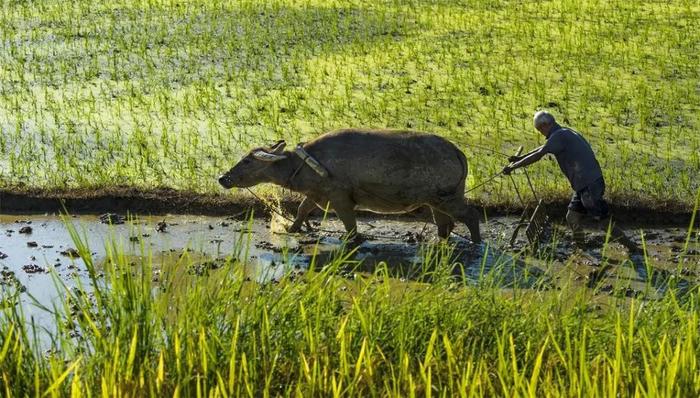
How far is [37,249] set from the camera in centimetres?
759

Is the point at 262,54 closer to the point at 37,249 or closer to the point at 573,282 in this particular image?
the point at 37,249

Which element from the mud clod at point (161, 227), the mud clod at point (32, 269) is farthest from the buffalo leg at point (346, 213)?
the mud clod at point (32, 269)

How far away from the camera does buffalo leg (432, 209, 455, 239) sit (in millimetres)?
7895

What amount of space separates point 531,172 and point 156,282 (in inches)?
119

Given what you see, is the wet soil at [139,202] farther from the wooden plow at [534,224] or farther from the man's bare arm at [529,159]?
the man's bare arm at [529,159]

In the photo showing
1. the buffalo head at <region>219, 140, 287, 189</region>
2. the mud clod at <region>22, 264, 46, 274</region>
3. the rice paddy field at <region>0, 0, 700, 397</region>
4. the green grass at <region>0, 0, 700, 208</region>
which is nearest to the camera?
the rice paddy field at <region>0, 0, 700, 397</region>

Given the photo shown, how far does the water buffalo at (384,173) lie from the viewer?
25.5ft

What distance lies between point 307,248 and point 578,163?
163 cm

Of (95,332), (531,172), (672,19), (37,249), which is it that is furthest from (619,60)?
(95,332)

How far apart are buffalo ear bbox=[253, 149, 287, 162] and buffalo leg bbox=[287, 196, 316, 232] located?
0.98ft

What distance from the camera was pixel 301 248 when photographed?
7688mm

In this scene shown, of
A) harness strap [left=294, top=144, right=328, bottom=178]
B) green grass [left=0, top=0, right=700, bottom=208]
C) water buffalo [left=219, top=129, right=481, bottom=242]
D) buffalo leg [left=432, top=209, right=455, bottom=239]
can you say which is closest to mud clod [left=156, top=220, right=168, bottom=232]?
A: green grass [left=0, top=0, right=700, bottom=208]

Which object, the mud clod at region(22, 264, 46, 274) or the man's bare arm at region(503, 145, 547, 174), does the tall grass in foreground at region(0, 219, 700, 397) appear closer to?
the man's bare arm at region(503, 145, 547, 174)

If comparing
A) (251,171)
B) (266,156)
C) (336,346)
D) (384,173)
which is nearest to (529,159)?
(384,173)
